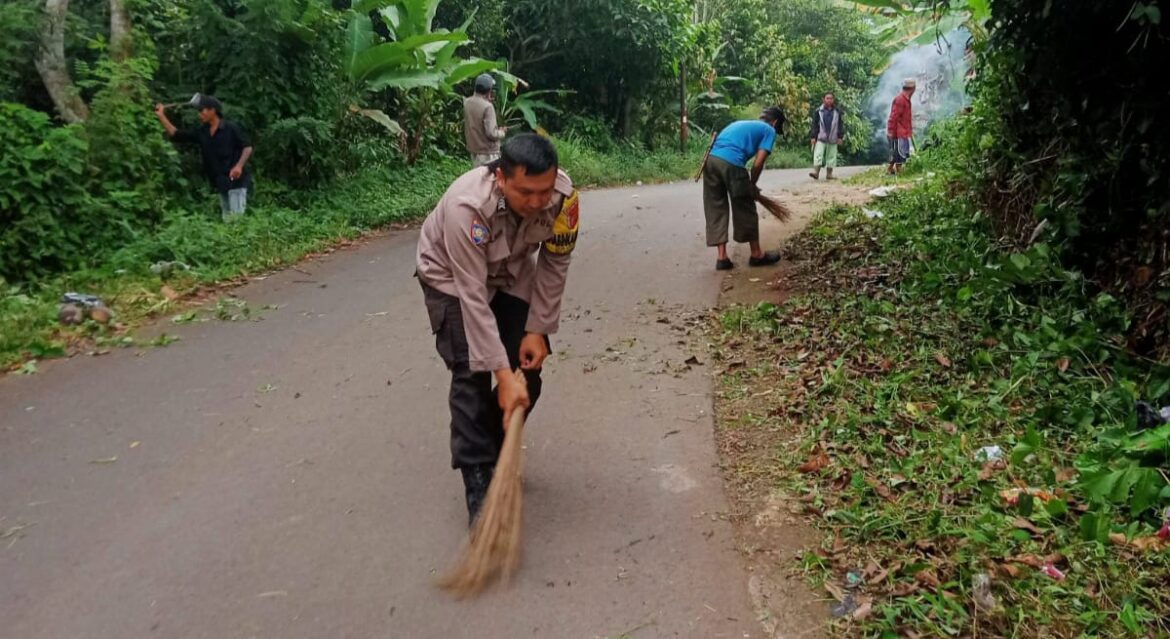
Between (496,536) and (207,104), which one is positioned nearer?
(496,536)

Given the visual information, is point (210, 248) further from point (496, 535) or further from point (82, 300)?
point (496, 535)

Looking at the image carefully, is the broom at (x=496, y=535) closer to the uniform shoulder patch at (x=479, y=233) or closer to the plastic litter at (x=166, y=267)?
the uniform shoulder patch at (x=479, y=233)

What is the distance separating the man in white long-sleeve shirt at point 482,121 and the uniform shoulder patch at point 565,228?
6384 mm

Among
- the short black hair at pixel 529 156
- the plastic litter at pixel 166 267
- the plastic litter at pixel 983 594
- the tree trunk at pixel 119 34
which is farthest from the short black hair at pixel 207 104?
the plastic litter at pixel 983 594

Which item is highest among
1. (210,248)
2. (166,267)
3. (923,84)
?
(923,84)

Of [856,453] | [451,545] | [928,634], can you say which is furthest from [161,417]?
[928,634]

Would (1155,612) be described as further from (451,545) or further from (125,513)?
(125,513)

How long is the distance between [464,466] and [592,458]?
90 cm

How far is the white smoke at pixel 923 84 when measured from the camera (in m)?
21.8

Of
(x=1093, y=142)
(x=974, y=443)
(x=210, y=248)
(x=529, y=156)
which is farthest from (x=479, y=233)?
(x=210, y=248)

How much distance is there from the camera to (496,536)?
9.77 feet

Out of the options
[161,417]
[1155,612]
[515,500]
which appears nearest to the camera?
[1155,612]

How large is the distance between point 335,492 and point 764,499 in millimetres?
1870

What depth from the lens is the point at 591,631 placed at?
8.99 feet
